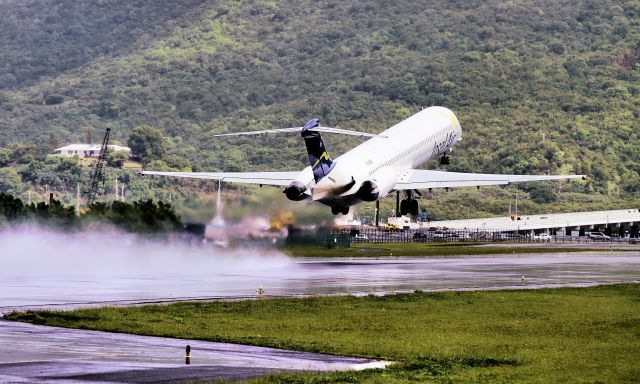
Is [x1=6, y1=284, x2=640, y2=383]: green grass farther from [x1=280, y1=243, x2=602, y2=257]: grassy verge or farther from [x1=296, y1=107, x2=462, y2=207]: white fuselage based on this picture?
[x1=280, y1=243, x2=602, y2=257]: grassy verge

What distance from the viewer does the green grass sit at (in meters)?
40.0

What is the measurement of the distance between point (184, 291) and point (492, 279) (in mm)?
22153

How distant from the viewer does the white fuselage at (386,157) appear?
88500 millimetres

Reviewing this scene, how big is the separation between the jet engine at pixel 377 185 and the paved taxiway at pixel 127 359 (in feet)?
151

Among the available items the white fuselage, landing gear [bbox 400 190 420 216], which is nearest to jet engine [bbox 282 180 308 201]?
the white fuselage

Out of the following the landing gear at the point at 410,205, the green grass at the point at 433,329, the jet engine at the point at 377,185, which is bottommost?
the green grass at the point at 433,329

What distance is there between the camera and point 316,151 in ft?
277

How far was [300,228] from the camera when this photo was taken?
94.8 metres

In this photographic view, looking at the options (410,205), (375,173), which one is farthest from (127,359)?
(410,205)

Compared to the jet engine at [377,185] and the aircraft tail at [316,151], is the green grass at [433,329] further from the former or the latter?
the jet engine at [377,185]

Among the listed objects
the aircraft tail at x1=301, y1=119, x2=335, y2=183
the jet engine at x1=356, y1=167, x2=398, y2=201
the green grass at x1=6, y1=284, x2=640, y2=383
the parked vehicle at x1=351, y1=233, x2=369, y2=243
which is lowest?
the green grass at x1=6, y1=284, x2=640, y2=383

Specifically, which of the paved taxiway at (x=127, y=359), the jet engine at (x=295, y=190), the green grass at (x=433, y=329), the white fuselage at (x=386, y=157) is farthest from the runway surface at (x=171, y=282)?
the white fuselage at (x=386, y=157)

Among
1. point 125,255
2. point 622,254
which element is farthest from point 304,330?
point 622,254

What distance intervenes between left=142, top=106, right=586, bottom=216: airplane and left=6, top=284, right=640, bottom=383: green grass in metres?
20.3
